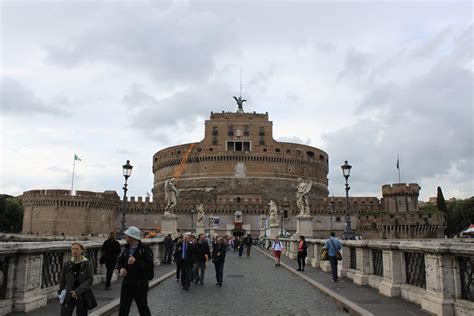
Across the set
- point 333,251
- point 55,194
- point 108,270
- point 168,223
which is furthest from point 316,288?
point 55,194

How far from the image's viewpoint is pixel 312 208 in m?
69.4

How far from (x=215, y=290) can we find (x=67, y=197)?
58.0 meters

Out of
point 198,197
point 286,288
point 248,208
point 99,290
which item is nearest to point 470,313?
point 286,288

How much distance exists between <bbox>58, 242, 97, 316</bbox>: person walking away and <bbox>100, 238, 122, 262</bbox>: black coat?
4968 mm

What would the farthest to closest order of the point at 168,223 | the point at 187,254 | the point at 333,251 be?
the point at 168,223
the point at 333,251
the point at 187,254

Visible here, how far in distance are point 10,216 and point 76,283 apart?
7480 cm

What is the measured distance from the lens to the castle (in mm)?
62875

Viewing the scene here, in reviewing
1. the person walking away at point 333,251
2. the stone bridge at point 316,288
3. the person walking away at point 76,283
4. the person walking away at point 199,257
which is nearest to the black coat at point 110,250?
the stone bridge at point 316,288

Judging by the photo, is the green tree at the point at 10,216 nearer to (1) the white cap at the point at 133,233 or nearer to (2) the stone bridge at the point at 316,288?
(2) the stone bridge at the point at 316,288

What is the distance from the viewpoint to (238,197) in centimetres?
7612

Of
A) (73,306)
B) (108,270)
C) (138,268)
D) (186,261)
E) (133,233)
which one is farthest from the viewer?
(186,261)

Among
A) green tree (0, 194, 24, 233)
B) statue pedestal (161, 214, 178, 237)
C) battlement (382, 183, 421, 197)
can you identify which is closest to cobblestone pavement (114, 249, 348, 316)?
statue pedestal (161, 214, 178, 237)

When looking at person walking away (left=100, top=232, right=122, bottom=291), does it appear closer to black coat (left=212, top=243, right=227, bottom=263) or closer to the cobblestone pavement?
the cobblestone pavement

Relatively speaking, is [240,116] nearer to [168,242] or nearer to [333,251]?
[168,242]
